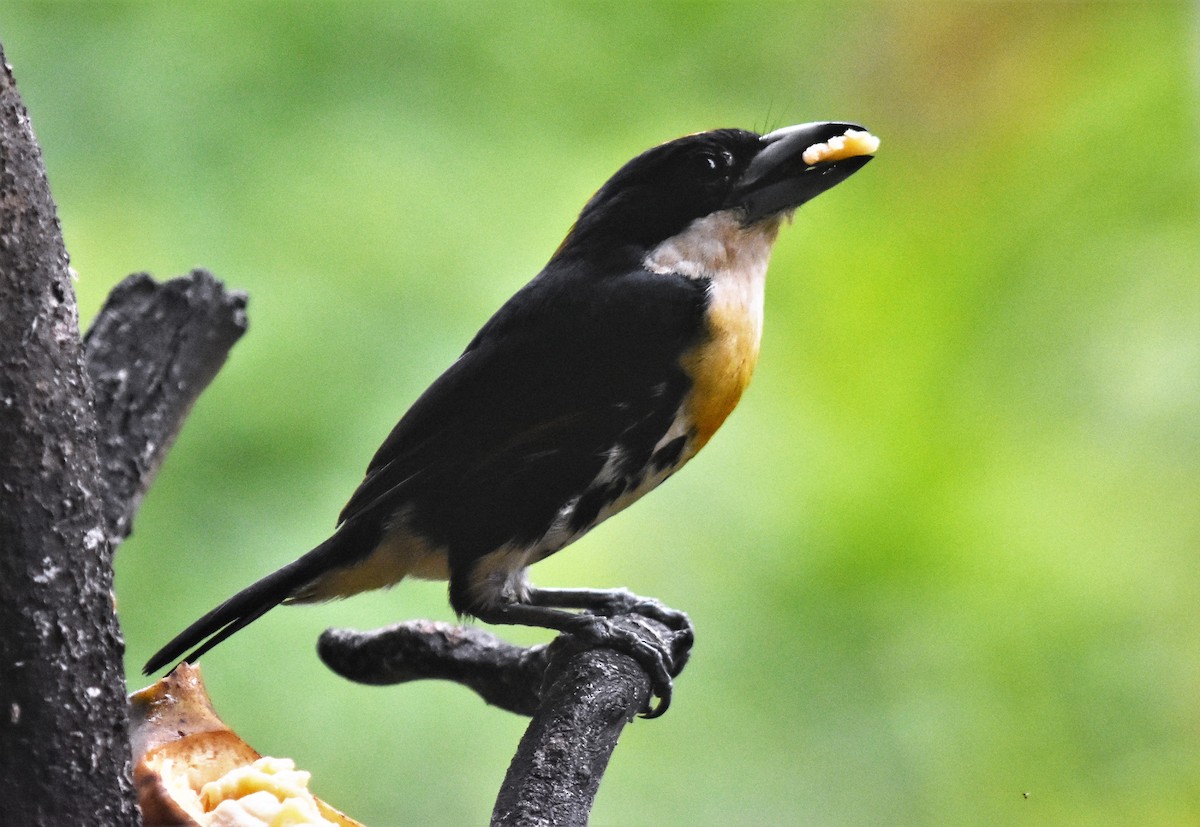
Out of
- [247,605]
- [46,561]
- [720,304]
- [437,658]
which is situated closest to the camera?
[46,561]

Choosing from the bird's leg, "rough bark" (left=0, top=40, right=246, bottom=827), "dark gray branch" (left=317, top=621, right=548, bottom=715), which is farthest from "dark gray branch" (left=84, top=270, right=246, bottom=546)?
"rough bark" (left=0, top=40, right=246, bottom=827)

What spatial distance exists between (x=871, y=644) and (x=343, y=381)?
1356 mm

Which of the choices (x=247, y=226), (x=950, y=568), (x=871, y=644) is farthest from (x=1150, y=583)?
(x=247, y=226)

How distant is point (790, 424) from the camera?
3.25m

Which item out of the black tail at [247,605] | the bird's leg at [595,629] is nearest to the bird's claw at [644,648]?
the bird's leg at [595,629]

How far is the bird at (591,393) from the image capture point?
119 centimetres

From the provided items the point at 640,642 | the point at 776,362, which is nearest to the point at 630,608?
the point at 640,642

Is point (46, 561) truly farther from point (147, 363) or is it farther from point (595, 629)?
point (147, 363)

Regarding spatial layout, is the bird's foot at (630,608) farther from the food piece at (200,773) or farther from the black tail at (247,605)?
the food piece at (200,773)

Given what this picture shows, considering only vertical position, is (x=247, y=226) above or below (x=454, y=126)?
below

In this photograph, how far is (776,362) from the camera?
320 centimetres

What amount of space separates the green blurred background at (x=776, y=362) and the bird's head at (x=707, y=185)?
5.02 feet

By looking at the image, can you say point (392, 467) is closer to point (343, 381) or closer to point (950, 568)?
point (343, 381)

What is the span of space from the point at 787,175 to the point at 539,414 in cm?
33
